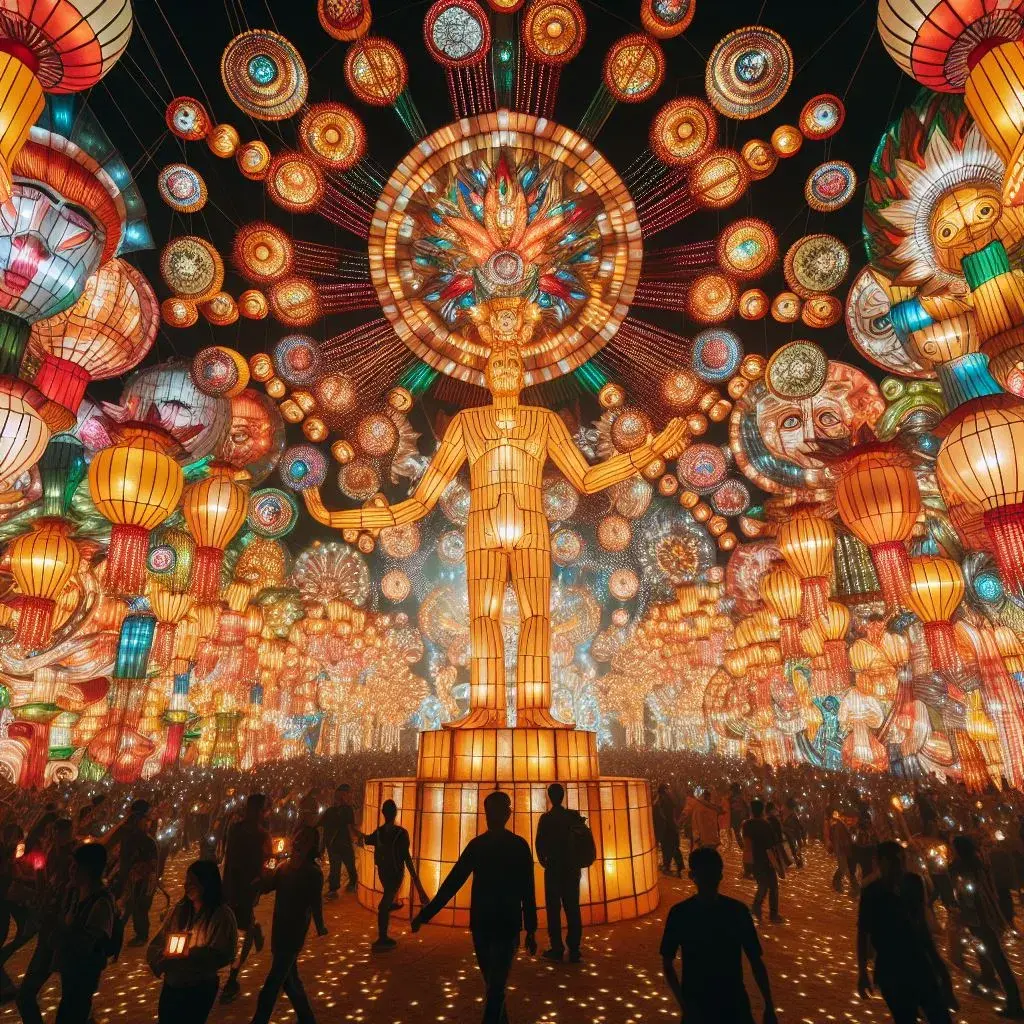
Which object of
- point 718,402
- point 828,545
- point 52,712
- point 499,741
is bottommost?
point 499,741

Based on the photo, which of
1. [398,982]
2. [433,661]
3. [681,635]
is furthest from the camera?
[433,661]

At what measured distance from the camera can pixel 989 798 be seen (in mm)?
10648

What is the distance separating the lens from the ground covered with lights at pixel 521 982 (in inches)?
160

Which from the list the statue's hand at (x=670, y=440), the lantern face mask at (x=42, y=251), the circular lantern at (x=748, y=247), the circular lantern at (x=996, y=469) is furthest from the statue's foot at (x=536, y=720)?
the circular lantern at (x=748, y=247)

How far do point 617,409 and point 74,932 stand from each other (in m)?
9.88

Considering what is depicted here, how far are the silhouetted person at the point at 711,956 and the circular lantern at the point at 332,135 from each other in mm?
8392

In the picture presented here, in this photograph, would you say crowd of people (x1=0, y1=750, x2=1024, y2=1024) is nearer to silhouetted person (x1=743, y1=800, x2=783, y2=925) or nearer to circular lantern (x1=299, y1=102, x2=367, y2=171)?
silhouetted person (x1=743, y1=800, x2=783, y2=925)

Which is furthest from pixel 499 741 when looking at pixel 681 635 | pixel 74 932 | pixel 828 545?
pixel 681 635

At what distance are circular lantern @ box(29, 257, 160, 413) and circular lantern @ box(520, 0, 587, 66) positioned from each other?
5.90m

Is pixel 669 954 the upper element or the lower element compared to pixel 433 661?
lower

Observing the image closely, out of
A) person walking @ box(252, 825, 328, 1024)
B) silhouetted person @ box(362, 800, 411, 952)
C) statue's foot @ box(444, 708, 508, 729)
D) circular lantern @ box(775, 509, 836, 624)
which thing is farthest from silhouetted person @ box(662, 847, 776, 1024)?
circular lantern @ box(775, 509, 836, 624)

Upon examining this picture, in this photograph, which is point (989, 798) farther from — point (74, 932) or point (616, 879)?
point (74, 932)

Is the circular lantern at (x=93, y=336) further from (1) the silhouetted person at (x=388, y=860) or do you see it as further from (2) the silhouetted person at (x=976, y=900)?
(2) the silhouetted person at (x=976, y=900)

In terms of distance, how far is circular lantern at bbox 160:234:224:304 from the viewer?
307 inches
